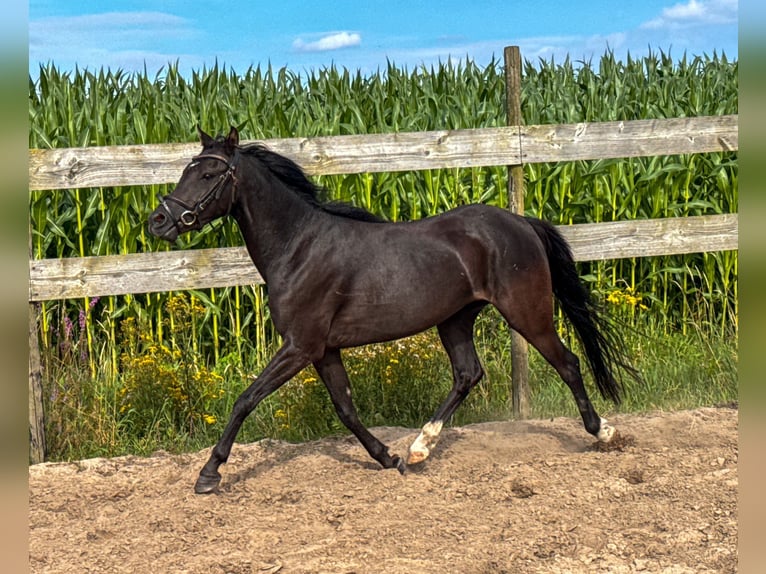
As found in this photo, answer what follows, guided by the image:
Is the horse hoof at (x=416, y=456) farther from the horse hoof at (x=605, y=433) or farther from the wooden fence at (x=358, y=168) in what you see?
the wooden fence at (x=358, y=168)

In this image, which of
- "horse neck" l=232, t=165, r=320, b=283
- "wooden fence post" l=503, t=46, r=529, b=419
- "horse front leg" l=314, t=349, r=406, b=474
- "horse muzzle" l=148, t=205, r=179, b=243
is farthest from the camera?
"wooden fence post" l=503, t=46, r=529, b=419

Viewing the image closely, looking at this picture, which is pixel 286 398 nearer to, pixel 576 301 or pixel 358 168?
pixel 358 168

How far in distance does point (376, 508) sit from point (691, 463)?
6.50ft

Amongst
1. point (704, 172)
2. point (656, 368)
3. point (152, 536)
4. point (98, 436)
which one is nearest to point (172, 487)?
point (152, 536)

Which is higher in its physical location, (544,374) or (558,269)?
(558,269)

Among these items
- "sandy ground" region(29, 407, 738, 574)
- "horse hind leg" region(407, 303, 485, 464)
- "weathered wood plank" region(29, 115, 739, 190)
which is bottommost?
"sandy ground" region(29, 407, 738, 574)

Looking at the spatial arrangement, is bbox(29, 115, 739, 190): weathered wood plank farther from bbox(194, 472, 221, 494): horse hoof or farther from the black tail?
bbox(194, 472, 221, 494): horse hoof

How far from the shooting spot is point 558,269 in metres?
5.96

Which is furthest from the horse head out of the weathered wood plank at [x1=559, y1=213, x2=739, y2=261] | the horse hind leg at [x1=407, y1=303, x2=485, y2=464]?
the weathered wood plank at [x1=559, y1=213, x2=739, y2=261]

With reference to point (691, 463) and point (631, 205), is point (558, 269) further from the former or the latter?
point (631, 205)

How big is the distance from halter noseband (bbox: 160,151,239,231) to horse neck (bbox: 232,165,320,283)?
12 centimetres

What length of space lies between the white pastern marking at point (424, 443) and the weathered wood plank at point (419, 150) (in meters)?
2.15

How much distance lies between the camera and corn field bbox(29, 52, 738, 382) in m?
8.44
